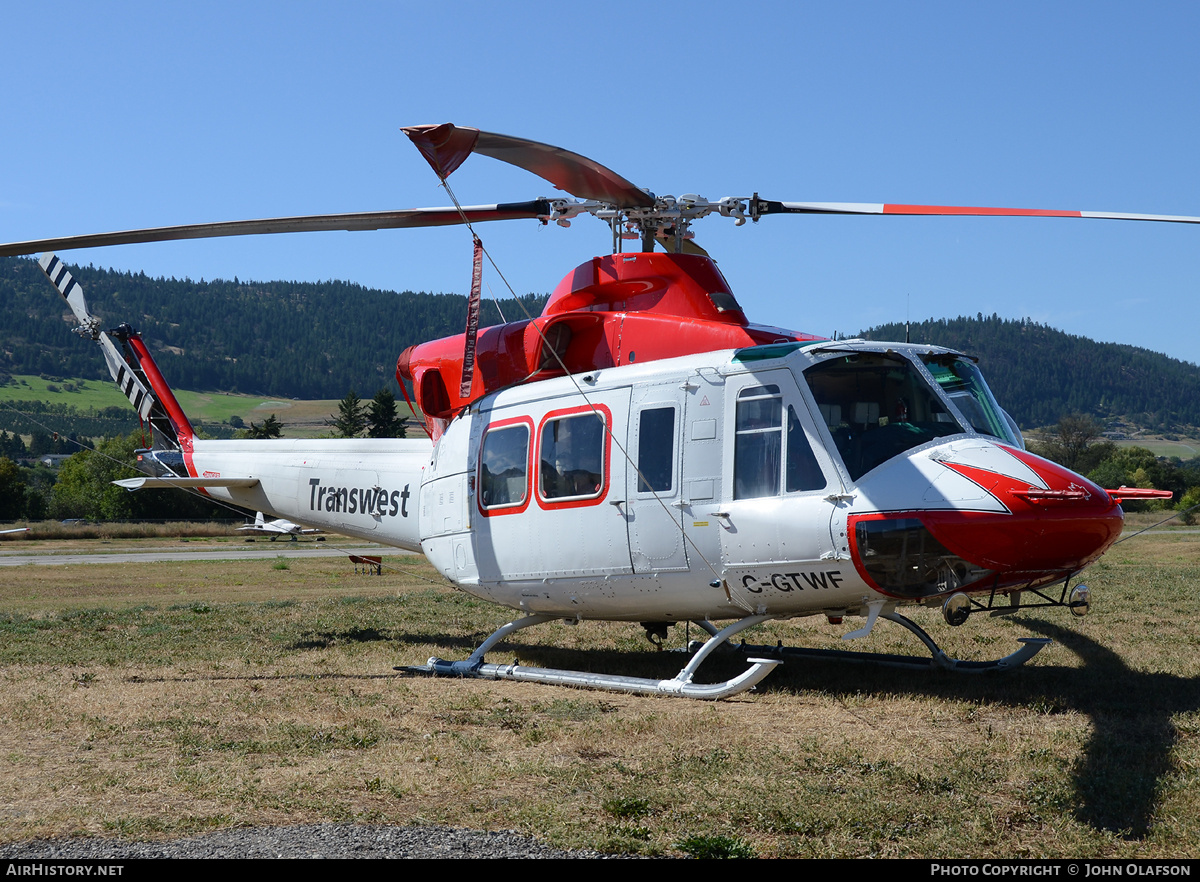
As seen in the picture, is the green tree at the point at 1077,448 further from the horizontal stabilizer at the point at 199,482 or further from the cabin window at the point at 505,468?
the cabin window at the point at 505,468

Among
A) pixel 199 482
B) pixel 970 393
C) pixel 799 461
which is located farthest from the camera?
pixel 199 482

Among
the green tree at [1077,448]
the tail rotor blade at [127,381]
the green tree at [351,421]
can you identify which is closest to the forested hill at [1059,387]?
the green tree at [1077,448]

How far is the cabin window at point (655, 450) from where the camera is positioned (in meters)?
9.60

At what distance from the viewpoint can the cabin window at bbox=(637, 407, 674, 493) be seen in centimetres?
960

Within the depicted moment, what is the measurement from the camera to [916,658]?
10711 mm

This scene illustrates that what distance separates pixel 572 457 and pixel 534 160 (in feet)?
9.91

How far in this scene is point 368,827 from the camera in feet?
17.8

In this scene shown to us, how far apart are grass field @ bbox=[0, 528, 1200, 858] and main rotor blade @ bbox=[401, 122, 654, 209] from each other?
4.55 metres

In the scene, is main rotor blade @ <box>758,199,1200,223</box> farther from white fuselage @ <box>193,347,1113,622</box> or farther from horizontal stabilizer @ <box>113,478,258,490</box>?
horizontal stabilizer @ <box>113,478,258,490</box>

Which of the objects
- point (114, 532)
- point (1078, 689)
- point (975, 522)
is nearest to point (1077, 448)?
point (114, 532)

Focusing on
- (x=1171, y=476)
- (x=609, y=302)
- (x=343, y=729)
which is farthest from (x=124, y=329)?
(x=1171, y=476)

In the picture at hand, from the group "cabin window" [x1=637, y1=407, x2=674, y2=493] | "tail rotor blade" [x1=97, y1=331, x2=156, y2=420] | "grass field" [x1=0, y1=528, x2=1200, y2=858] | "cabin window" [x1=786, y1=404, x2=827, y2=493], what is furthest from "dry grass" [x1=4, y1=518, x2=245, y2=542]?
"cabin window" [x1=786, y1=404, x2=827, y2=493]

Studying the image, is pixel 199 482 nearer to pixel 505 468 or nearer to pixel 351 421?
pixel 505 468
